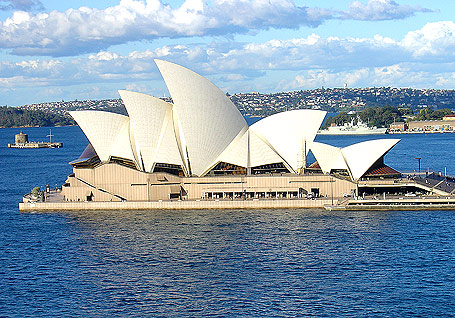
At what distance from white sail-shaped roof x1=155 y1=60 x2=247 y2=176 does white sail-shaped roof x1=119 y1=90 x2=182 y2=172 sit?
5.00ft

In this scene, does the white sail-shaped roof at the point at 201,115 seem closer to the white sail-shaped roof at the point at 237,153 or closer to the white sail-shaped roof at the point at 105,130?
the white sail-shaped roof at the point at 237,153

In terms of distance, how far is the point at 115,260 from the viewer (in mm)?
40750

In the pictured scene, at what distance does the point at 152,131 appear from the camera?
2415 inches

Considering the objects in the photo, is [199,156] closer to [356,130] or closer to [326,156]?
[326,156]

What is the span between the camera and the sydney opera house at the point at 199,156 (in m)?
59.9

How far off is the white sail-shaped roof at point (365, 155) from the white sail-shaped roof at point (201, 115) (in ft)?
33.4

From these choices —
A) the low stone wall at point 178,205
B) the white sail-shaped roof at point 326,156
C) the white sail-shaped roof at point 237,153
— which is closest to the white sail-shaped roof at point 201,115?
the white sail-shaped roof at point 237,153

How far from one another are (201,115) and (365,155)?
14830 millimetres

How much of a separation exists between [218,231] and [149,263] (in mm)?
9012

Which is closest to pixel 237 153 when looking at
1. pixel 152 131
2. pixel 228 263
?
pixel 152 131

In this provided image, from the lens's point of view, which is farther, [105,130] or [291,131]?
[291,131]

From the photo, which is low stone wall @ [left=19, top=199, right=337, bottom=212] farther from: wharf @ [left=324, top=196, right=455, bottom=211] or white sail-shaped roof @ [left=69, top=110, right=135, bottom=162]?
white sail-shaped roof @ [left=69, top=110, right=135, bottom=162]

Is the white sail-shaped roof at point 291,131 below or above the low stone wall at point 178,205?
above

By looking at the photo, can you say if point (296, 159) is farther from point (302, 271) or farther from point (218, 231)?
point (302, 271)
